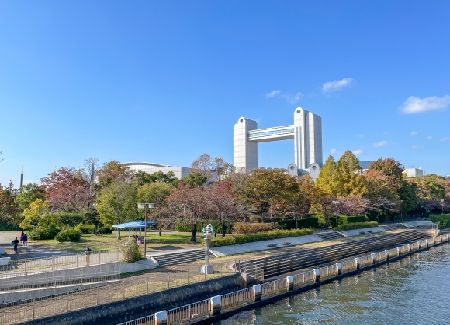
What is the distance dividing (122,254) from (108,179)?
39674mm

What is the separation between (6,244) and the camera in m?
36.4

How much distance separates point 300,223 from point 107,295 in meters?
34.8

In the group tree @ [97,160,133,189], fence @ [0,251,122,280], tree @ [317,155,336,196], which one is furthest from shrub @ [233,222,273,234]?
tree @ [97,160,133,189]

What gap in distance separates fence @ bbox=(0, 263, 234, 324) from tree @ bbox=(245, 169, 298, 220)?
20.3 m

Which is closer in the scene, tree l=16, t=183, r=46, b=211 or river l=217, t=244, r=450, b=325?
river l=217, t=244, r=450, b=325

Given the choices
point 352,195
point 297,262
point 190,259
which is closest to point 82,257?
point 190,259

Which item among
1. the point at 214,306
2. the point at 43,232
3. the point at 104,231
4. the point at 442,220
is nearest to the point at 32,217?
the point at 43,232

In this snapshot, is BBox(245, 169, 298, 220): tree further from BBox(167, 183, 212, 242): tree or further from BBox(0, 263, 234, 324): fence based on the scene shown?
BBox(0, 263, 234, 324): fence

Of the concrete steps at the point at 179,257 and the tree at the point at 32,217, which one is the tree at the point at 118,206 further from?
the concrete steps at the point at 179,257

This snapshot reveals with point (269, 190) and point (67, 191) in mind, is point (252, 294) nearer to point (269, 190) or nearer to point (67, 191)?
point (269, 190)

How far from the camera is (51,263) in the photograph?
83.0ft

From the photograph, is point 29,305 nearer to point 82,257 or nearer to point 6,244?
point 82,257

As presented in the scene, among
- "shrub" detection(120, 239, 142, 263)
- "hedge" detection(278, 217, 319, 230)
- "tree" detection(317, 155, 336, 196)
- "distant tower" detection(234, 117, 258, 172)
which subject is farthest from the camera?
"distant tower" detection(234, 117, 258, 172)

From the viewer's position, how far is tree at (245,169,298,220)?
4597 centimetres
